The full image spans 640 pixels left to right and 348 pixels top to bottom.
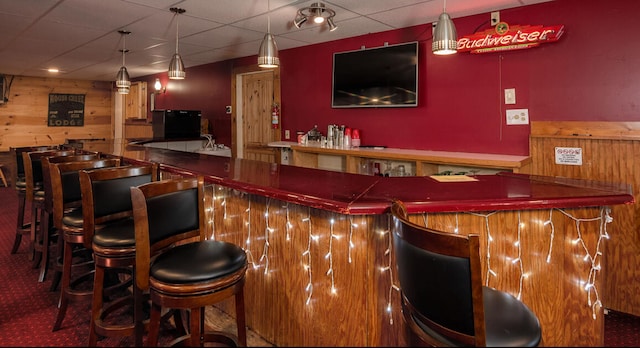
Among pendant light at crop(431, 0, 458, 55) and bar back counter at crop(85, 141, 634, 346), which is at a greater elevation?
pendant light at crop(431, 0, 458, 55)

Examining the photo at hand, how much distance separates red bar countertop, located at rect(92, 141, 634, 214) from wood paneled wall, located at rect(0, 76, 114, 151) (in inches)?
349

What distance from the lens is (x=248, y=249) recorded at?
221cm

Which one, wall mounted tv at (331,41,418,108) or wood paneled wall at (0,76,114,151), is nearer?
wall mounted tv at (331,41,418,108)

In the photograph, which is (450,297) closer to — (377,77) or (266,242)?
(266,242)

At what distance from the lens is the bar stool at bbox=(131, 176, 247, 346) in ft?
4.70

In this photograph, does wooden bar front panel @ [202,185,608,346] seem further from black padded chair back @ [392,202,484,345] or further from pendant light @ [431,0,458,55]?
pendant light @ [431,0,458,55]

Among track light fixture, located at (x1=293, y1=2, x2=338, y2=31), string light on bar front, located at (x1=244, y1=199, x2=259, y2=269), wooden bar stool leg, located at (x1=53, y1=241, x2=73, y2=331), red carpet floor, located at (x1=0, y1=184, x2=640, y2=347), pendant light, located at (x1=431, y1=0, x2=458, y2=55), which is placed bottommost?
red carpet floor, located at (x1=0, y1=184, x2=640, y2=347)

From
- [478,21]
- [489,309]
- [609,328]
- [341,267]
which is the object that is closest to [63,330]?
[341,267]

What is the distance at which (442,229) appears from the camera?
1663 millimetres

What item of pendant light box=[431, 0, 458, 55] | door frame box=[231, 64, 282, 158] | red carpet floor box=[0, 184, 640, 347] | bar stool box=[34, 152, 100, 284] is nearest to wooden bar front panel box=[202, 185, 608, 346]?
red carpet floor box=[0, 184, 640, 347]

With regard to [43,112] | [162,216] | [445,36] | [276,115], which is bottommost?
[162,216]

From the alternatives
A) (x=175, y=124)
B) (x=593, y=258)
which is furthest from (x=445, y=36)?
(x=175, y=124)

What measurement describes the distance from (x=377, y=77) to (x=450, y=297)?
3.76 m

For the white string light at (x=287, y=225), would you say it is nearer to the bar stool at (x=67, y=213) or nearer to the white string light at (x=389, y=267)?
the white string light at (x=389, y=267)
